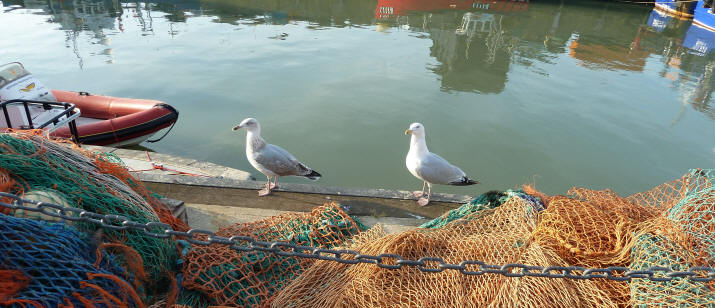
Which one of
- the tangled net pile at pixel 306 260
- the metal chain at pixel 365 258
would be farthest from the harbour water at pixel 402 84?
the metal chain at pixel 365 258

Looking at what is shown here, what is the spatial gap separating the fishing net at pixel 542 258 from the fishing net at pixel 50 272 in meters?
1.00

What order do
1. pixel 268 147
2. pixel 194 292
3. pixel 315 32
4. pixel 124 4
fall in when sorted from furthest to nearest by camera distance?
pixel 124 4 → pixel 315 32 → pixel 268 147 → pixel 194 292

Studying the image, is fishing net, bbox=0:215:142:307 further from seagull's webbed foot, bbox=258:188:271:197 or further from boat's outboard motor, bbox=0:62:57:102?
boat's outboard motor, bbox=0:62:57:102

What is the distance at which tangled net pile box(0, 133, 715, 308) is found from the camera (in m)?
2.08

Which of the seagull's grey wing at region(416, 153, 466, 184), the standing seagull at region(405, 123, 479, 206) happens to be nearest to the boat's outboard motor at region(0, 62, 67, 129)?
the standing seagull at region(405, 123, 479, 206)

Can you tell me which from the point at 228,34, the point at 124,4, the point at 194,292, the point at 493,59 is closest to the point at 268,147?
the point at 194,292

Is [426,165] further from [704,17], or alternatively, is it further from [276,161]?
[704,17]

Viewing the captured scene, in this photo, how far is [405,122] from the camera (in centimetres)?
1077

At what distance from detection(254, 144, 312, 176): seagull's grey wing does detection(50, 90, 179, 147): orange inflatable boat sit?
4.90 meters

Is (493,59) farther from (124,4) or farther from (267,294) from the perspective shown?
(124,4)

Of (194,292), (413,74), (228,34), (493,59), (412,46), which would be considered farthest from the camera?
(228,34)

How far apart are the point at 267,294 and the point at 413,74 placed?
44.0 feet

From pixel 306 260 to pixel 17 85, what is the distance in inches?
289

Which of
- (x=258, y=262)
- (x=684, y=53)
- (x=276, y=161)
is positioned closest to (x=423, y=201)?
(x=276, y=161)
